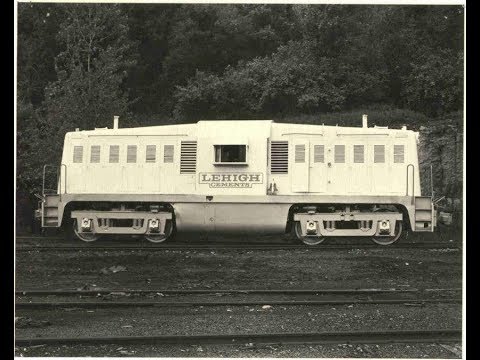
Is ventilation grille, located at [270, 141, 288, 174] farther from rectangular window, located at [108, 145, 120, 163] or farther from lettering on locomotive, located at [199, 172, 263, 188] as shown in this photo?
rectangular window, located at [108, 145, 120, 163]

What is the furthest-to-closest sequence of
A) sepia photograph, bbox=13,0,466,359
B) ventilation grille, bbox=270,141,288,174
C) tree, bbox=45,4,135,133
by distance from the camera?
tree, bbox=45,4,135,133 → ventilation grille, bbox=270,141,288,174 → sepia photograph, bbox=13,0,466,359

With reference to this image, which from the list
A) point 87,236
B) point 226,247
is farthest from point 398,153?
point 87,236

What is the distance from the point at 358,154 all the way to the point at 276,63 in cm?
776

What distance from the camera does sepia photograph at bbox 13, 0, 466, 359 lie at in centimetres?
939

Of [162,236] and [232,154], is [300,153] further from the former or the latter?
[162,236]

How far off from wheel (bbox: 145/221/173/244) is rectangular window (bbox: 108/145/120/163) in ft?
7.76

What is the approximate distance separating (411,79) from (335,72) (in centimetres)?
289

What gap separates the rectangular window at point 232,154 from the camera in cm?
1683

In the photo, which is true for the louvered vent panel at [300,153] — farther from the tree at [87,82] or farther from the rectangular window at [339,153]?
the tree at [87,82]

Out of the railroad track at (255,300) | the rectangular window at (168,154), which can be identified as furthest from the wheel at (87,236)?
the railroad track at (255,300)

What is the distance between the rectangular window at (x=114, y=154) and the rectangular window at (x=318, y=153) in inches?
221

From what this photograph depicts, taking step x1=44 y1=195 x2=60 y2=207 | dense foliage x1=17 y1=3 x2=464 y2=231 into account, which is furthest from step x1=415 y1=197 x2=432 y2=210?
step x1=44 y1=195 x2=60 y2=207

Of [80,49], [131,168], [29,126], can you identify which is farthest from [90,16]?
[131,168]

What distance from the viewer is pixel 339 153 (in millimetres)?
17016
